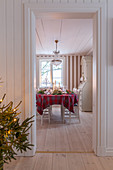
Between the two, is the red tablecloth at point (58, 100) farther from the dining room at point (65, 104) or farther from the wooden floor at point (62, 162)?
the wooden floor at point (62, 162)

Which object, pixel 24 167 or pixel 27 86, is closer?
pixel 24 167

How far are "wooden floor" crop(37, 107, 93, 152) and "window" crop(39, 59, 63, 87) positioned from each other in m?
3.24

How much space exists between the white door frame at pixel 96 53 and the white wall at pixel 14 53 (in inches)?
2.9

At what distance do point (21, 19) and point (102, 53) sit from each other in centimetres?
138

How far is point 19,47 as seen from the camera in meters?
2.25

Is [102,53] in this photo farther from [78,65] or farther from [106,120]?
[78,65]

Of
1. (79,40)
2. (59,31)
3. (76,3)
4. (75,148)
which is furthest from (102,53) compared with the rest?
(79,40)

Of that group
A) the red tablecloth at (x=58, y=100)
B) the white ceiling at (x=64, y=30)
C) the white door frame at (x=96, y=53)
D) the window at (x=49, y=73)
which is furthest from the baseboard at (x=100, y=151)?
the window at (x=49, y=73)

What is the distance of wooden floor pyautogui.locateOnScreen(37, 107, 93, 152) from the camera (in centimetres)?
252

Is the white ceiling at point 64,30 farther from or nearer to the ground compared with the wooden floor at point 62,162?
farther from the ground

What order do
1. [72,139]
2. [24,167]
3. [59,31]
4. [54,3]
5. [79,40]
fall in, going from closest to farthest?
[24,167] < [54,3] < [72,139] < [59,31] < [79,40]

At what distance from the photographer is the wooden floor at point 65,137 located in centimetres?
252

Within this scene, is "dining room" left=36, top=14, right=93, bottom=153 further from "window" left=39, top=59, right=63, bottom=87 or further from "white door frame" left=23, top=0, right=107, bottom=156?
"window" left=39, top=59, right=63, bottom=87

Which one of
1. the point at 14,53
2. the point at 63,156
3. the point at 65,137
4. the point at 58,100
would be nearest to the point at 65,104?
the point at 58,100
